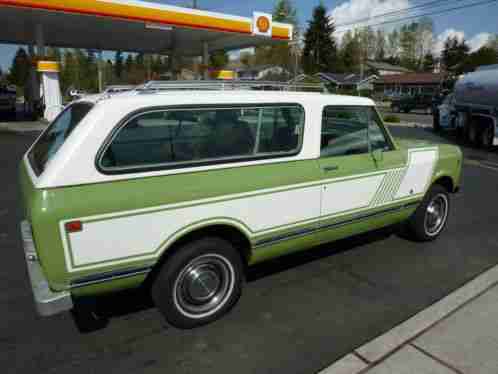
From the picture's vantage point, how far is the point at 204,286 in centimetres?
309

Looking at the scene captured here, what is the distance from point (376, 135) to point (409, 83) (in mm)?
67398

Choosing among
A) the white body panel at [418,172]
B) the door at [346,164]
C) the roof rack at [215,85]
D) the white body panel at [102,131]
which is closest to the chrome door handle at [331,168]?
the door at [346,164]

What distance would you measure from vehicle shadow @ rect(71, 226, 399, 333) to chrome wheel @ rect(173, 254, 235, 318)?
45 centimetres

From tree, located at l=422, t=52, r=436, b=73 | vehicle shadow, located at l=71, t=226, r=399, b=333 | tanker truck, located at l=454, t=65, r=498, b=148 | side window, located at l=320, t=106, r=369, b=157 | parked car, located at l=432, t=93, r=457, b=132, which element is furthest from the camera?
tree, located at l=422, t=52, r=436, b=73

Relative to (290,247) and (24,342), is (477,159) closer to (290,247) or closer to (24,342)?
(290,247)

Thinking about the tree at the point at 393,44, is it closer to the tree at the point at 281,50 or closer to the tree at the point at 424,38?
the tree at the point at 424,38

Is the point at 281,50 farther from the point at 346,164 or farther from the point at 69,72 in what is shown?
the point at 346,164

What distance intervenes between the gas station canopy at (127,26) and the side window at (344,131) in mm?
14527

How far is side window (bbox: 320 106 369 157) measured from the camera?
3.68 meters

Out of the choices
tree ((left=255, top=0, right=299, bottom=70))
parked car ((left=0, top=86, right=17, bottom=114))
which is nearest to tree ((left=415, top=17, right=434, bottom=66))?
tree ((left=255, top=0, right=299, bottom=70))

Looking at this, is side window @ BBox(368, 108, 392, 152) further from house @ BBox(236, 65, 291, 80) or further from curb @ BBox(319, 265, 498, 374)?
house @ BBox(236, 65, 291, 80)

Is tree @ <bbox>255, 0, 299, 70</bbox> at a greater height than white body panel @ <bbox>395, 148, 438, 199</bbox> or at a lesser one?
greater

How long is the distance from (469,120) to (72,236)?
644 inches

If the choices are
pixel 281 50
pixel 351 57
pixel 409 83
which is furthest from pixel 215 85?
pixel 351 57
